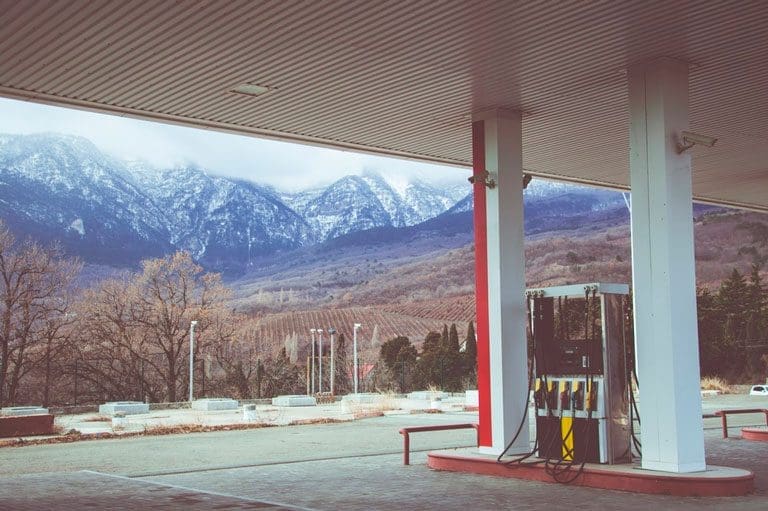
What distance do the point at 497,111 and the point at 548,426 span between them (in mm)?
4533

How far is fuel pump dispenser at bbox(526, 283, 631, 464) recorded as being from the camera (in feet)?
36.4

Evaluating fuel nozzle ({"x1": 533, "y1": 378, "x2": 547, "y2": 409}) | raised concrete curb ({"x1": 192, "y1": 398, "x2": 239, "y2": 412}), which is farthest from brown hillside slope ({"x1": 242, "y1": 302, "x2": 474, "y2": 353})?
fuel nozzle ({"x1": 533, "y1": 378, "x2": 547, "y2": 409})

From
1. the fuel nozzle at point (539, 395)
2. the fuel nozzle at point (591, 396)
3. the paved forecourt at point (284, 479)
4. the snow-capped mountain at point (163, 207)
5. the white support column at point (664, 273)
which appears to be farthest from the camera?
the snow-capped mountain at point (163, 207)

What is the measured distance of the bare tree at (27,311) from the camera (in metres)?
39.3

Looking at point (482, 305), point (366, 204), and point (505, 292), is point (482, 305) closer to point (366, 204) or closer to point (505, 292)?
point (505, 292)

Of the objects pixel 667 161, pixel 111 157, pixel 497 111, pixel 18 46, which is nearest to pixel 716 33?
pixel 667 161

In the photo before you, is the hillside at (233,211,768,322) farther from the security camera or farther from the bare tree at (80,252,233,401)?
the security camera

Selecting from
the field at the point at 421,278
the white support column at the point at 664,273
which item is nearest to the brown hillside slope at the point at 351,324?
the field at the point at 421,278

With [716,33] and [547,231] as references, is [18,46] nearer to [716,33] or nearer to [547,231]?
[716,33]

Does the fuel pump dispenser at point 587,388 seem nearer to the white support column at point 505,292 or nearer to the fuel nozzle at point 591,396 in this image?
the fuel nozzle at point 591,396

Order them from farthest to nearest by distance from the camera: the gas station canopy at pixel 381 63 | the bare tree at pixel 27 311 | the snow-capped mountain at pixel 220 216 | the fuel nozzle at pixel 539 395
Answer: the snow-capped mountain at pixel 220 216
the bare tree at pixel 27 311
the fuel nozzle at pixel 539 395
the gas station canopy at pixel 381 63

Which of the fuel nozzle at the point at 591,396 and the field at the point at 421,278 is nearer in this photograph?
the fuel nozzle at the point at 591,396

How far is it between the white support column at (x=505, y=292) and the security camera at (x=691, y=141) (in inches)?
105

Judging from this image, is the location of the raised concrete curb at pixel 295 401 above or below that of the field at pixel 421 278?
below
